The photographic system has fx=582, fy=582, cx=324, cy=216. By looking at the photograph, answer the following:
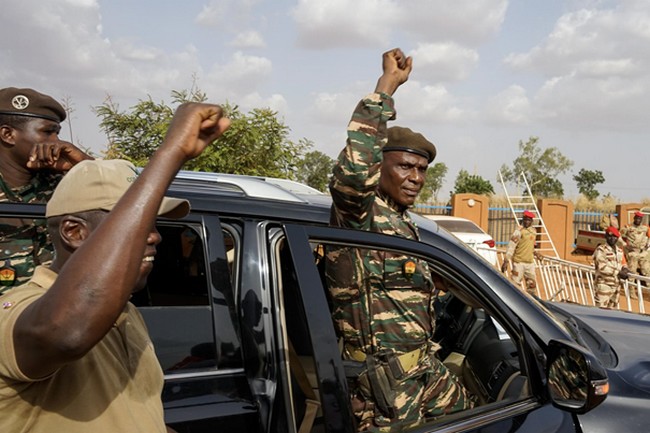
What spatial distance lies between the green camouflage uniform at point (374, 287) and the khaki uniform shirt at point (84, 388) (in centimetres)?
99

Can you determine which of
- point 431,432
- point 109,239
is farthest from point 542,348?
point 109,239

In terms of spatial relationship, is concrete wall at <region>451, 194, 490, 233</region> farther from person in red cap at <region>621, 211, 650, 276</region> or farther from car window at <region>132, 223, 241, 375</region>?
car window at <region>132, 223, 241, 375</region>

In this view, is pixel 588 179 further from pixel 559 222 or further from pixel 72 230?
pixel 72 230

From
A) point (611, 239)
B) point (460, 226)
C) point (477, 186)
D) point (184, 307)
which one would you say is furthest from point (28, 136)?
point (477, 186)

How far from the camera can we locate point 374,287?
2189mm

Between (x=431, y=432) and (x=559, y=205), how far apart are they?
65.4ft

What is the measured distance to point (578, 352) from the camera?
1.82m

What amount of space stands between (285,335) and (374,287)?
0.53 m

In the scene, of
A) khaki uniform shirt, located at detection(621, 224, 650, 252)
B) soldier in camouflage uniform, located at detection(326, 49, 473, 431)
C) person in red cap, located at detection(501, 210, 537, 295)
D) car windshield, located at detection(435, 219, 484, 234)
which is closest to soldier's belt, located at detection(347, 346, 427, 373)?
soldier in camouflage uniform, located at detection(326, 49, 473, 431)

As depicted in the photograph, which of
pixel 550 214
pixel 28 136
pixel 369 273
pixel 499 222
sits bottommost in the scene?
pixel 499 222

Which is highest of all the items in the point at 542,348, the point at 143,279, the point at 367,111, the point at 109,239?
the point at 367,111

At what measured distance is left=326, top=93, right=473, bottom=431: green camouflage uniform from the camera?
210cm

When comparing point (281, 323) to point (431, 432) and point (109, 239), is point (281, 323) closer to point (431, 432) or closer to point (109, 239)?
point (431, 432)

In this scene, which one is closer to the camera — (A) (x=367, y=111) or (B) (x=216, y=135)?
(B) (x=216, y=135)
